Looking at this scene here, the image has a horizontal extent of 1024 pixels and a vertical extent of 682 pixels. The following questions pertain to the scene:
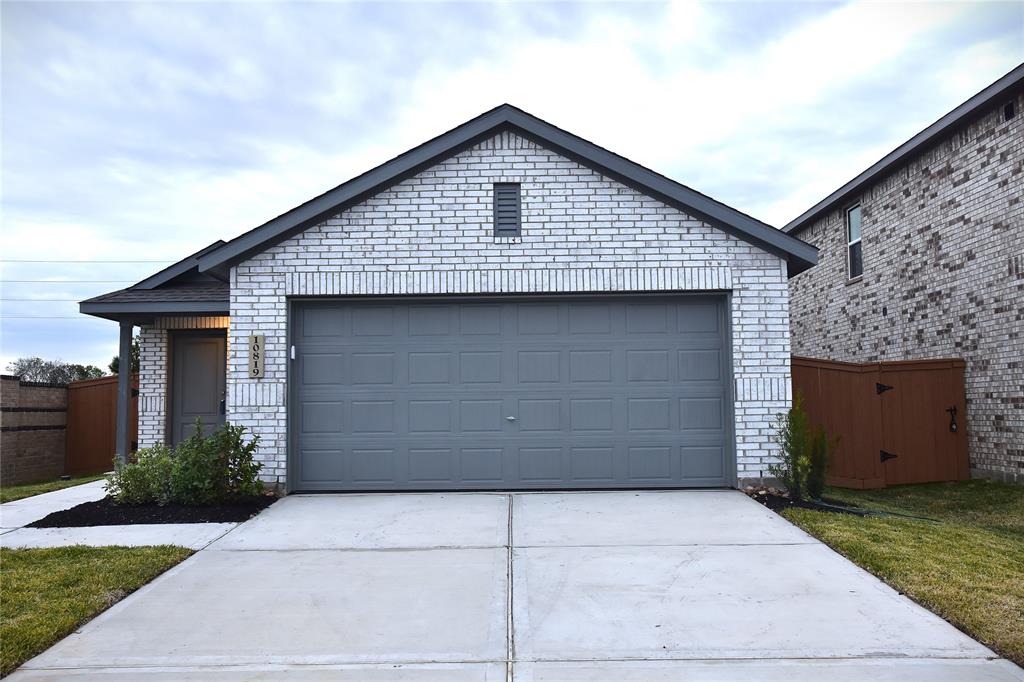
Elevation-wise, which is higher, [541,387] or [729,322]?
[729,322]

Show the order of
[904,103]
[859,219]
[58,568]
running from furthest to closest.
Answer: [904,103]
[859,219]
[58,568]

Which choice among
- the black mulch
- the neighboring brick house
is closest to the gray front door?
the black mulch

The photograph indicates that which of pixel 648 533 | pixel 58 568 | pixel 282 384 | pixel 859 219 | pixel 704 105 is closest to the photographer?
pixel 58 568

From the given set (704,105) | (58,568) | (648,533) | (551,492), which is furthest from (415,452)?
(704,105)

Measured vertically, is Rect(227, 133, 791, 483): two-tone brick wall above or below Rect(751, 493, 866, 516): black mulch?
above

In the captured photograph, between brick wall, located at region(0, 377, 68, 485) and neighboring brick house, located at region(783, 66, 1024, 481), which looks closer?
neighboring brick house, located at region(783, 66, 1024, 481)

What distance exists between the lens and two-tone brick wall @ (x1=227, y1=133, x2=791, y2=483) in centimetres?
968

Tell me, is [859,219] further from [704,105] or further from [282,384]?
[282,384]

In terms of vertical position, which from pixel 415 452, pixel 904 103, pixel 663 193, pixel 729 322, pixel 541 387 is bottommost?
pixel 415 452

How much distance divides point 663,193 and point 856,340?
8539 millimetres

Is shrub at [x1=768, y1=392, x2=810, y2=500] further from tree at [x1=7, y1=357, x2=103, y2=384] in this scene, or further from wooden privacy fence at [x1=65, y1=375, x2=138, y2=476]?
tree at [x1=7, y1=357, x2=103, y2=384]

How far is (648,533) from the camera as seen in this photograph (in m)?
7.45

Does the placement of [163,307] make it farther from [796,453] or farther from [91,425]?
[796,453]

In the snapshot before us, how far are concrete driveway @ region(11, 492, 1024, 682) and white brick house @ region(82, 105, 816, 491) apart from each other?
1927 mm
